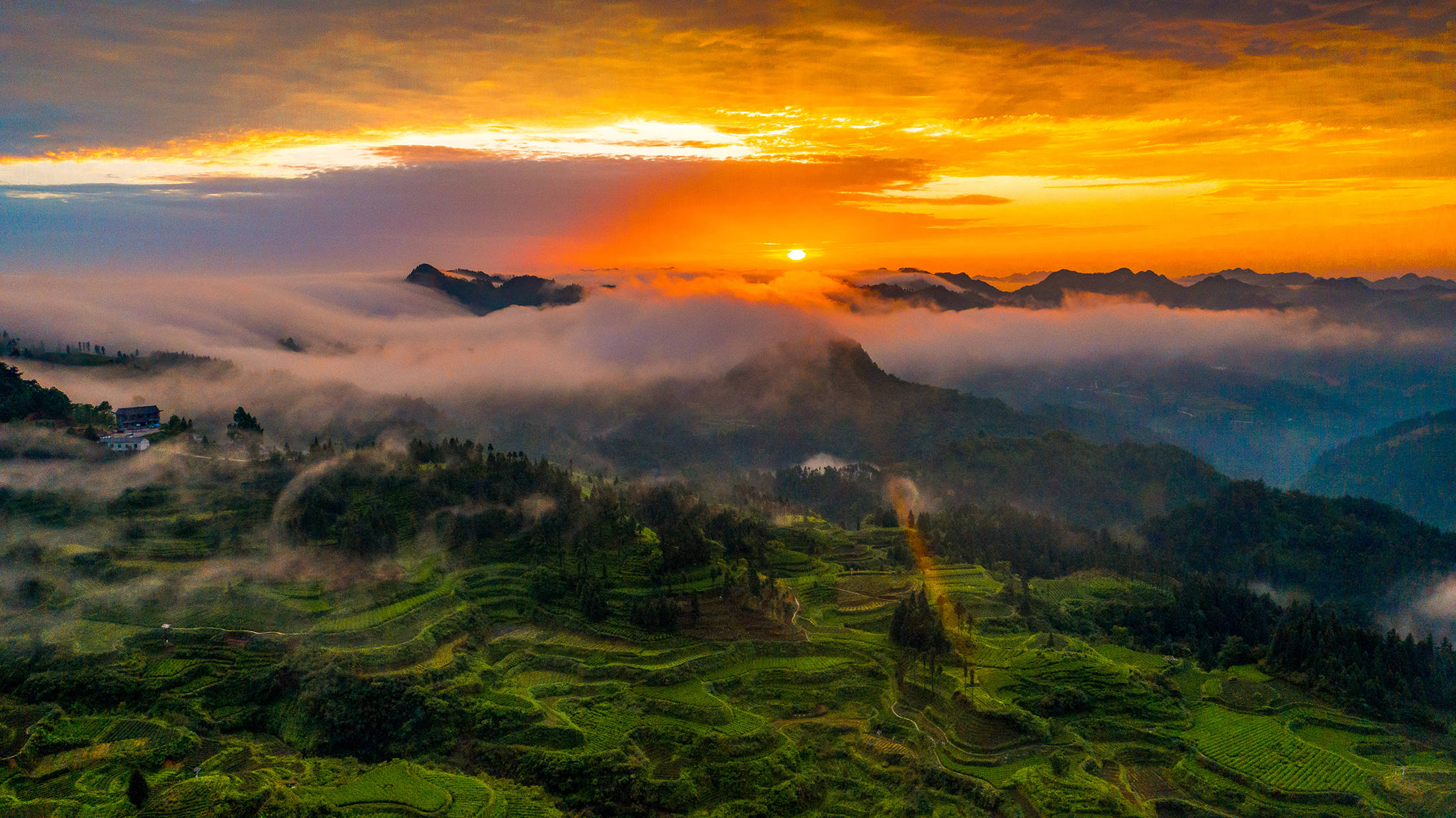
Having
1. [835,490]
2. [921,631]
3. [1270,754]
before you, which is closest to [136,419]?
[921,631]

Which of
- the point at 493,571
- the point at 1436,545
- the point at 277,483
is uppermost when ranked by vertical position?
the point at 277,483

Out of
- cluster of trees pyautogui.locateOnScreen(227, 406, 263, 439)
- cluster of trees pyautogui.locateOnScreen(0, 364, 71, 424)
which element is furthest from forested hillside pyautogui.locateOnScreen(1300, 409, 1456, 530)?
cluster of trees pyautogui.locateOnScreen(0, 364, 71, 424)

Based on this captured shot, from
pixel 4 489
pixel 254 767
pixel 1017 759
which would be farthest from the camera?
pixel 4 489

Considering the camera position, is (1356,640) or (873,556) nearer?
(1356,640)

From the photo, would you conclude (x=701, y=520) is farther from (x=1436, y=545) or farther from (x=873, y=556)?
(x=1436, y=545)

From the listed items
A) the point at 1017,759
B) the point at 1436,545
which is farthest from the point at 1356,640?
the point at 1436,545

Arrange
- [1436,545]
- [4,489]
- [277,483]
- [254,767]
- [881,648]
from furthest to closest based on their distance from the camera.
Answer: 1. [1436,545]
2. [277,483]
3. [4,489]
4. [881,648]
5. [254,767]
